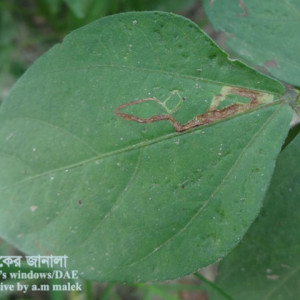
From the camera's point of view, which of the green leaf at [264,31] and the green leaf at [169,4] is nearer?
the green leaf at [264,31]

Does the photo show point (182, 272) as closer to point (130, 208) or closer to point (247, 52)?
point (130, 208)

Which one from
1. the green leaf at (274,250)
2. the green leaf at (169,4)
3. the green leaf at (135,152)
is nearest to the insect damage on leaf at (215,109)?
the green leaf at (135,152)

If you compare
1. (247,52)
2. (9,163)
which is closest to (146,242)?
(9,163)

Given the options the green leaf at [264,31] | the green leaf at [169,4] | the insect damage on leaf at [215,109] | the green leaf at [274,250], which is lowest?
the green leaf at [274,250]

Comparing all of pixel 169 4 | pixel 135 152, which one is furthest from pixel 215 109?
pixel 169 4

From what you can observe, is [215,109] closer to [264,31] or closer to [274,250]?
[264,31]

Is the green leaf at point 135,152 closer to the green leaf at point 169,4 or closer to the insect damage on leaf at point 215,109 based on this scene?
the insect damage on leaf at point 215,109

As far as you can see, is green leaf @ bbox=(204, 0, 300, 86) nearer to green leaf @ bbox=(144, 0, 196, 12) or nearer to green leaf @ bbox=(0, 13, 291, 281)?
green leaf @ bbox=(0, 13, 291, 281)

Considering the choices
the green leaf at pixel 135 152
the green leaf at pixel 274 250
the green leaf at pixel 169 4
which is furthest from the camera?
the green leaf at pixel 169 4
